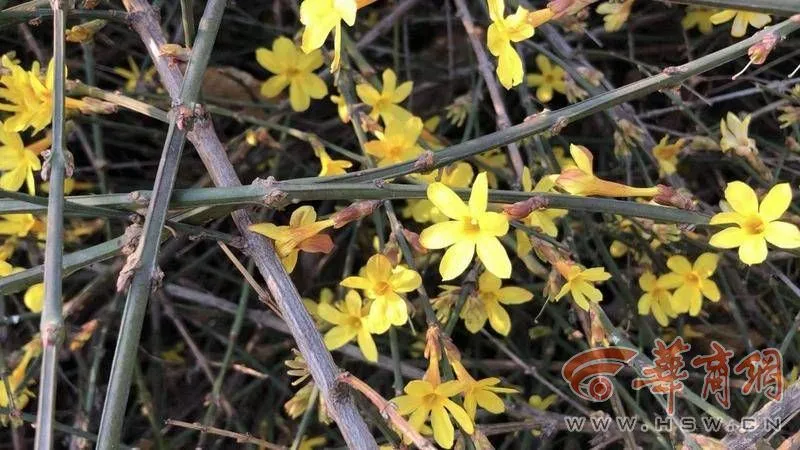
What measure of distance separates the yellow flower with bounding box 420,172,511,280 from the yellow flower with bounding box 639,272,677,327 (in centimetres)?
62

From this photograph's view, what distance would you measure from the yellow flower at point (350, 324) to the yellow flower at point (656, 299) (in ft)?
1.95

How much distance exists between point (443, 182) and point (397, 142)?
0.16m

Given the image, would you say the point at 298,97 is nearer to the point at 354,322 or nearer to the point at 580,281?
the point at 354,322

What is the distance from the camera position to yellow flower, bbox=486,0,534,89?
1.17 metres

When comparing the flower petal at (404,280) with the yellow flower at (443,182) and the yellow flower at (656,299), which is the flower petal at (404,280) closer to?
the yellow flower at (443,182)

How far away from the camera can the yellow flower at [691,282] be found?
1.55 meters

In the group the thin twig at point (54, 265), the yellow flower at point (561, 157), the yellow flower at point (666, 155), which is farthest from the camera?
the yellow flower at point (561, 157)

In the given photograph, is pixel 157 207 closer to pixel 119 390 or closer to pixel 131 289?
pixel 131 289

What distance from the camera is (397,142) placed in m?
1.50

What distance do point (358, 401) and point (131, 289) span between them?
1.40 ft

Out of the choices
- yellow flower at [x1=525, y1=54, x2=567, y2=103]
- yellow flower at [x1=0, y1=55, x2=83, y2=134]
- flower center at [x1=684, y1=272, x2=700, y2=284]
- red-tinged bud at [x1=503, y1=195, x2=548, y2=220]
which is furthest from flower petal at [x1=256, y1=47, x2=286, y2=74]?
flower center at [x1=684, y1=272, x2=700, y2=284]

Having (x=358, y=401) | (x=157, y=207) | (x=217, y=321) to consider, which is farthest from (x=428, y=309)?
(x=217, y=321)

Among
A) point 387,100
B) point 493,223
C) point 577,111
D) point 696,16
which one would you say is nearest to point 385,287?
point 493,223

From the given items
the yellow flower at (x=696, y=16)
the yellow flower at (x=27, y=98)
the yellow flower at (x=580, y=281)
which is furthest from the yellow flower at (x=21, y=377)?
the yellow flower at (x=696, y=16)
